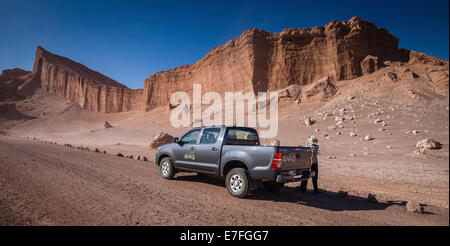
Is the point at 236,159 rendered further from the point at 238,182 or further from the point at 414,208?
the point at 414,208

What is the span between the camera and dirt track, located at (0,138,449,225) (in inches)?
150

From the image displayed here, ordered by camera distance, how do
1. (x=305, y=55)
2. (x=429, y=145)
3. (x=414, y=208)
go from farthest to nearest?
(x=305, y=55) → (x=429, y=145) → (x=414, y=208)

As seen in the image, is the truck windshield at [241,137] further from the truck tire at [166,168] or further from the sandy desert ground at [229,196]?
the truck tire at [166,168]

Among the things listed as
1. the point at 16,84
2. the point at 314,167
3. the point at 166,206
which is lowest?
the point at 166,206

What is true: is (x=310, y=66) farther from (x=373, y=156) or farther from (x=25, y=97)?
(x=25, y=97)

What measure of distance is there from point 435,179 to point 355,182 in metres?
3.01

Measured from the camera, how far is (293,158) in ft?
17.5

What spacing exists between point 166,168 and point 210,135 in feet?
6.70

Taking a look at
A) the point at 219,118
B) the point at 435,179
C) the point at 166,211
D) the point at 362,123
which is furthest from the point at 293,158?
the point at 219,118

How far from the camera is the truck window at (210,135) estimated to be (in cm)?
659

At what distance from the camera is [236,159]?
557 centimetres

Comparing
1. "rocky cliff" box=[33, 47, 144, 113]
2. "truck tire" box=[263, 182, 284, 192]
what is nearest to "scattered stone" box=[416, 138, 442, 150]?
"truck tire" box=[263, 182, 284, 192]

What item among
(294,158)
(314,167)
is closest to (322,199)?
(314,167)

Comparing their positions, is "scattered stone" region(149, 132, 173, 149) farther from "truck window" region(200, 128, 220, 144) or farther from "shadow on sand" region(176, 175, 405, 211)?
"shadow on sand" region(176, 175, 405, 211)
